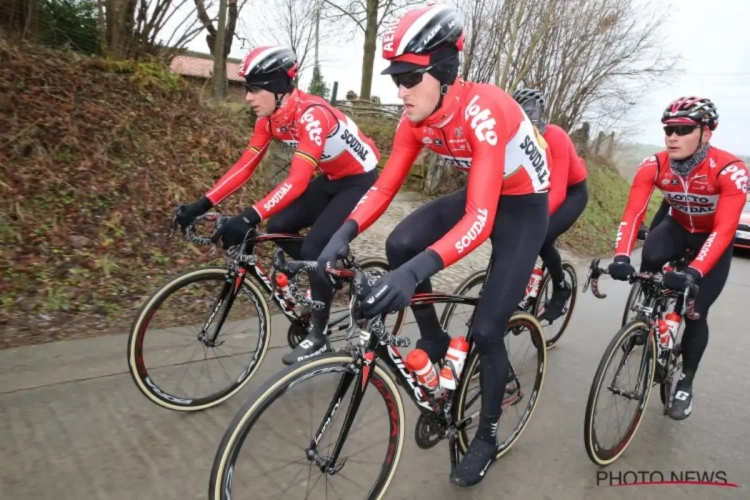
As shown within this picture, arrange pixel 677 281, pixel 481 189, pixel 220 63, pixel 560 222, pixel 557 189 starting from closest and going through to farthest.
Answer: pixel 481 189
pixel 677 281
pixel 557 189
pixel 560 222
pixel 220 63

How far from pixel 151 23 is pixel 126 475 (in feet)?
20.4

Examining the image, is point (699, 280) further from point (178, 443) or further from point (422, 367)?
point (178, 443)

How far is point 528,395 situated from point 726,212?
66.4 inches

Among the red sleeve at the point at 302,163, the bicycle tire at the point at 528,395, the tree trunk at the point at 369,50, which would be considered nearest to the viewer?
the bicycle tire at the point at 528,395

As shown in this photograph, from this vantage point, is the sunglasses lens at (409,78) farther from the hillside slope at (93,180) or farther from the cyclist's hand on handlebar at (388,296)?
the hillside slope at (93,180)

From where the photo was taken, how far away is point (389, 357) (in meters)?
2.33

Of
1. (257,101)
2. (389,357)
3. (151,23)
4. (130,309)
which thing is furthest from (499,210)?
(151,23)

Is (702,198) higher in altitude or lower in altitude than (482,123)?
lower

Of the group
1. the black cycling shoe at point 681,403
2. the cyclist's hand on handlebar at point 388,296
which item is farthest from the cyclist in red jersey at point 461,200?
the black cycling shoe at point 681,403

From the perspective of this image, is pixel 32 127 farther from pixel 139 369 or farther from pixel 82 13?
pixel 139 369

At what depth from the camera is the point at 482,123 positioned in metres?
2.36

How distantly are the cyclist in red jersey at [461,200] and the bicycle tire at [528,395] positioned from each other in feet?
0.27

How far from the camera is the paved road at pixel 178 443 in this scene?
2.50 m

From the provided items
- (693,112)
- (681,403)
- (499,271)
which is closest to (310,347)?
(499,271)
